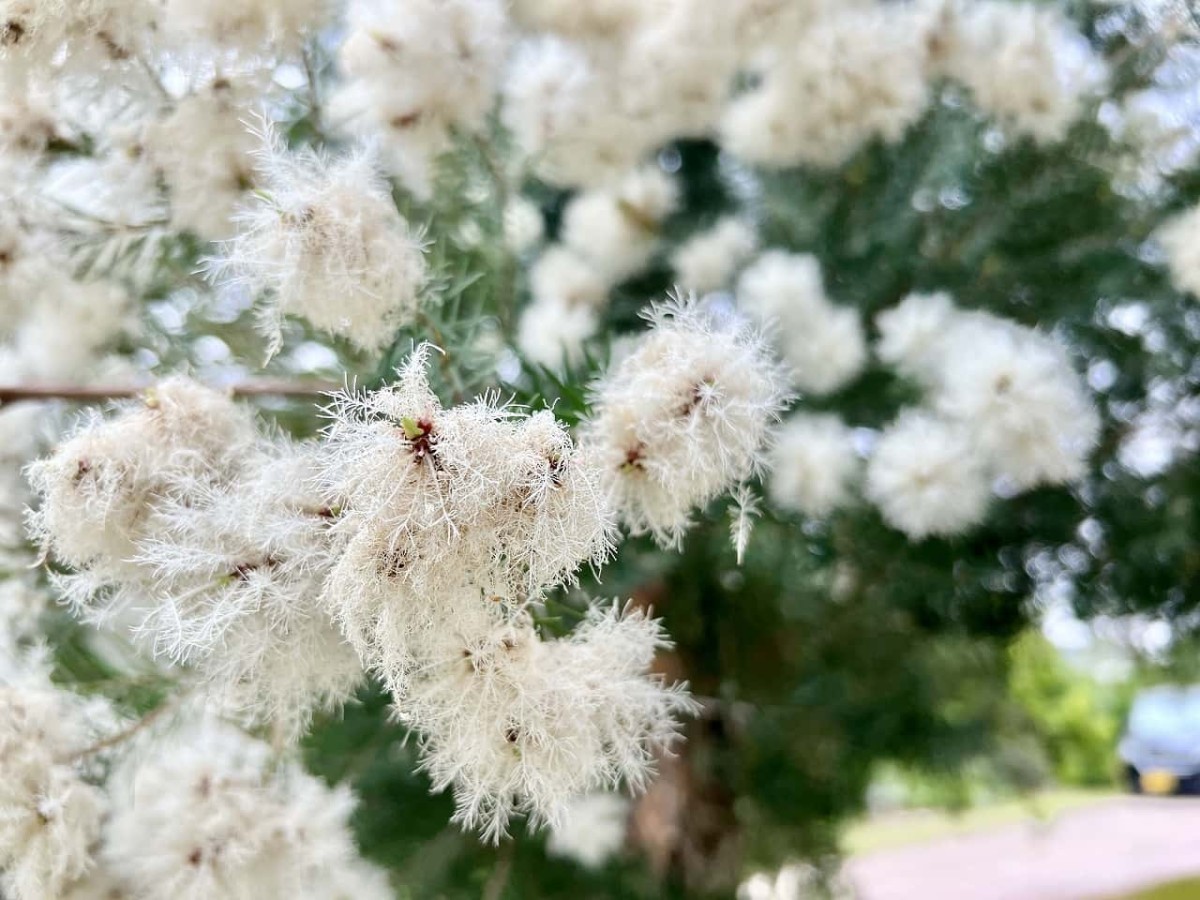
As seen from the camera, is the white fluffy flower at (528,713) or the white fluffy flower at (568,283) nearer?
the white fluffy flower at (528,713)

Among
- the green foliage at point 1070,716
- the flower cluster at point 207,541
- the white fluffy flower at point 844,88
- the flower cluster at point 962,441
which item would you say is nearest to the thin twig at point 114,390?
the flower cluster at point 207,541

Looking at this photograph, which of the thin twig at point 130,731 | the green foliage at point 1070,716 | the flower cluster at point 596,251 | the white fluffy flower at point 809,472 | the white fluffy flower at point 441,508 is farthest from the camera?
the green foliage at point 1070,716

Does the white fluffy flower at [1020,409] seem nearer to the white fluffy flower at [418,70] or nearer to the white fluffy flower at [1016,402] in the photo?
the white fluffy flower at [1016,402]

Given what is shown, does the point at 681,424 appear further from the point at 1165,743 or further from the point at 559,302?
the point at 1165,743

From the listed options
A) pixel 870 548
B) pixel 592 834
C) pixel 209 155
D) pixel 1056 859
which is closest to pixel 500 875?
pixel 592 834

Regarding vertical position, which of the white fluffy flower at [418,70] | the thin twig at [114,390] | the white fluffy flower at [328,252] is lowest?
the thin twig at [114,390]

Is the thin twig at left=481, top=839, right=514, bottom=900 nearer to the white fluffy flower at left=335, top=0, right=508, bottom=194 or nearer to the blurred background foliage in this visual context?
the blurred background foliage

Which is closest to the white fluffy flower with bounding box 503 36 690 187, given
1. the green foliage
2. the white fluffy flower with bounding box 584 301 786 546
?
the white fluffy flower with bounding box 584 301 786 546

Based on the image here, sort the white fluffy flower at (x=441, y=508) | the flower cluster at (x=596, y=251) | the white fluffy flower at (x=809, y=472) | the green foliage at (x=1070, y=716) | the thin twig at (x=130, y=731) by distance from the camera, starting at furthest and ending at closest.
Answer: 1. the green foliage at (x=1070, y=716)
2. the flower cluster at (x=596, y=251)
3. the white fluffy flower at (x=809, y=472)
4. the thin twig at (x=130, y=731)
5. the white fluffy flower at (x=441, y=508)
